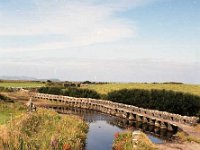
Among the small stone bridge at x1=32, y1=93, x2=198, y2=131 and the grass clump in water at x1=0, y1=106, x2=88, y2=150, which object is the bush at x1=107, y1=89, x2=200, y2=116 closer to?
the small stone bridge at x1=32, y1=93, x2=198, y2=131

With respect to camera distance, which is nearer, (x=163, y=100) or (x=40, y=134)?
(x=40, y=134)

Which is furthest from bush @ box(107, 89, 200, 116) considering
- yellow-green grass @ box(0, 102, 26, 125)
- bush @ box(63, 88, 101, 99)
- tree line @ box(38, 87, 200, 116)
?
yellow-green grass @ box(0, 102, 26, 125)

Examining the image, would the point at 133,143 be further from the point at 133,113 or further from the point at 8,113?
the point at 133,113

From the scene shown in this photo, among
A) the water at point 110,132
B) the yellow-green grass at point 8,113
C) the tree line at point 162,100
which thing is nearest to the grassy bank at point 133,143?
the water at point 110,132

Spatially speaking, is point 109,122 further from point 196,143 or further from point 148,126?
point 196,143

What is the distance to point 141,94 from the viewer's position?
6288cm

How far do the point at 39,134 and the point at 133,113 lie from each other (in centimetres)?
2906

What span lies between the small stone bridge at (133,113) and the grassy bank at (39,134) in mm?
12869

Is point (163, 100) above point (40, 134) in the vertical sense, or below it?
above

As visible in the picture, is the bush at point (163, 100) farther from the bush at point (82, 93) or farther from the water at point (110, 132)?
the bush at point (82, 93)

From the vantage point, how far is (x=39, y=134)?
86.2 ft

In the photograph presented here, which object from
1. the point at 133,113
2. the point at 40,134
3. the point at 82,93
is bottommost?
the point at 133,113

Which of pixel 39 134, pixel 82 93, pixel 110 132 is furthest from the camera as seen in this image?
pixel 82 93

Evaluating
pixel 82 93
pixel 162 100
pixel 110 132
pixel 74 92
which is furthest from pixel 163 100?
pixel 74 92
